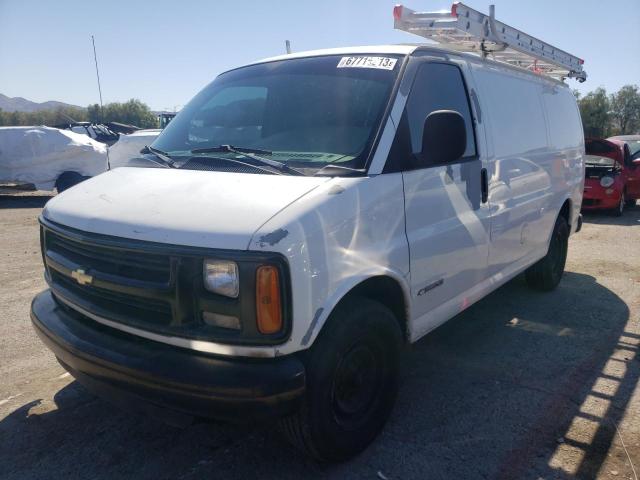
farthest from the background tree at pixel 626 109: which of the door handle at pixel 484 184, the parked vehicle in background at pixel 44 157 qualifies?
the door handle at pixel 484 184

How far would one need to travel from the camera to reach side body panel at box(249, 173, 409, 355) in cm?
224

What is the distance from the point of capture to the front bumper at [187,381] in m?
2.19

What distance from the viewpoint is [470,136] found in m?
3.66

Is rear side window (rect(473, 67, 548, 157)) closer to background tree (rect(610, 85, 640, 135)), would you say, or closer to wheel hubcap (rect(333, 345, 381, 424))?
wheel hubcap (rect(333, 345, 381, 424))

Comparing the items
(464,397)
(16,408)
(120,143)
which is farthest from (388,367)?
(120,143)

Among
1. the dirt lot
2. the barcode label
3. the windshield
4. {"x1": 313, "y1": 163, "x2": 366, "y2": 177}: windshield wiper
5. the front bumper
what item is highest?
the barcode label

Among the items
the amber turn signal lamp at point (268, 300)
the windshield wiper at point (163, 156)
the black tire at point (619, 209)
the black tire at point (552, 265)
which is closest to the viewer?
the amber turn signal lamp at point (268, 300)

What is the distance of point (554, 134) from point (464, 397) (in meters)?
3.03

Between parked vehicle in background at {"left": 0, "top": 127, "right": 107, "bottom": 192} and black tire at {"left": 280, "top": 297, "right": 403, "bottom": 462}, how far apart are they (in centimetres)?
1215

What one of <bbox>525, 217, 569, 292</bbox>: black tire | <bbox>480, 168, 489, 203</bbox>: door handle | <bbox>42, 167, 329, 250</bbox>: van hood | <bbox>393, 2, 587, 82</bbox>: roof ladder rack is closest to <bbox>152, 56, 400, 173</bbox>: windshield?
<bbox>42, 167, 329, 250</bbox>: van hood

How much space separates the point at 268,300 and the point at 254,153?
42.7 inches

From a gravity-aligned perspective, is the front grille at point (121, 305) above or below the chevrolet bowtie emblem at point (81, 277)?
below

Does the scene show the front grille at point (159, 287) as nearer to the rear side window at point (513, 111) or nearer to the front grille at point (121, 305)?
the front grille at point (121, 305)

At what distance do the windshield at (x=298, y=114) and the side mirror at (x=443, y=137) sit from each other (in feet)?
1.02
